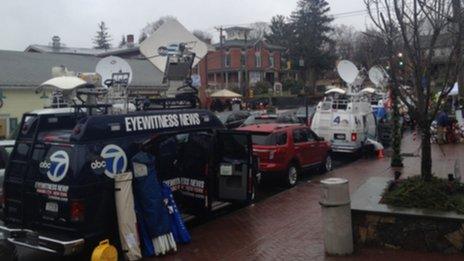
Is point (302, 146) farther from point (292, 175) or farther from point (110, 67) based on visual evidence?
point (110, 67)

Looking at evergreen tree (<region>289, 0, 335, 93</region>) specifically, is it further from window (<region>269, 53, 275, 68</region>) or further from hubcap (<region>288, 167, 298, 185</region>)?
hubcap (<region>288, 167, 298, 185</region>)

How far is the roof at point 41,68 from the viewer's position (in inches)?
1134

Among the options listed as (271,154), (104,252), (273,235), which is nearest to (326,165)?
(271,154)

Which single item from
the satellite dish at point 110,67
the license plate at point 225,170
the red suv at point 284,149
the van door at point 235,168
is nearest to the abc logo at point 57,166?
the van door at point 235,168

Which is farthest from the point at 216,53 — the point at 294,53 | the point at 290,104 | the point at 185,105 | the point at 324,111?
the point at 185,105

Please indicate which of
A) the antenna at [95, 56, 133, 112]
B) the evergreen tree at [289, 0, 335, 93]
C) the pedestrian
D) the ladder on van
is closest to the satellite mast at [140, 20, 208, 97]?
the antenna at [95, 56, 133, 112]

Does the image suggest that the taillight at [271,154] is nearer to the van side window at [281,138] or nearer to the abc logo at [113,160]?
the van side window at [281,138]

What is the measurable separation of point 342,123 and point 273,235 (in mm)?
11634

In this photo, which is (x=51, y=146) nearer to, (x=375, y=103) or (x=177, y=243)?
(x=177, y=243)

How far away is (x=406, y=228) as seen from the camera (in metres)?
7.86

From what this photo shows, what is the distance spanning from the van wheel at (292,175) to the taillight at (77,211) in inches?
301

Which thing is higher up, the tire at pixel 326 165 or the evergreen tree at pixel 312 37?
the evergreen tree at pixel 312 37

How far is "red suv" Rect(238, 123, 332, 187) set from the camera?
14.3m

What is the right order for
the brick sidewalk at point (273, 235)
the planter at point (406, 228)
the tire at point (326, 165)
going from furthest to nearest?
the tire at point (326, 165) → the brick sidewalk at point (273, 235) → the planter at point (406, 228)
